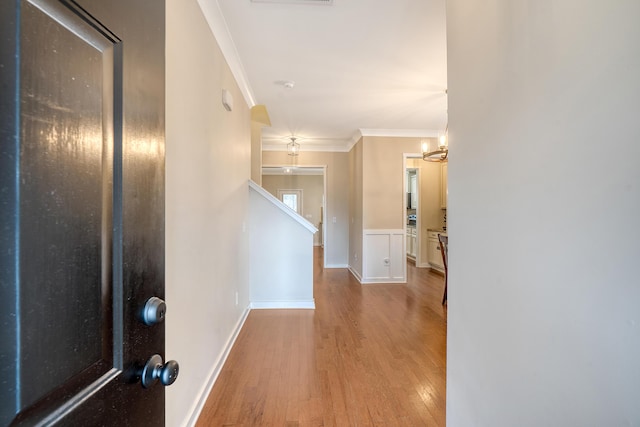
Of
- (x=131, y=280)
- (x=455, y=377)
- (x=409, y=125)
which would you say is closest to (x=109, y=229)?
(x=131, y=280)

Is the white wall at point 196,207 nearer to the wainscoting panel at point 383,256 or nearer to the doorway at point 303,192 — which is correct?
the wainscoting panel at point 383,256

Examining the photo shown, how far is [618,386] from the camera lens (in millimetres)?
604

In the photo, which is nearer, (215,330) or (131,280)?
(131,280)

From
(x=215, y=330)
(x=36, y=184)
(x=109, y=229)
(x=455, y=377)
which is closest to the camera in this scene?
(x=36, y=184)

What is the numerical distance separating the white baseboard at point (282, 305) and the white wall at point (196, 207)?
94 cm

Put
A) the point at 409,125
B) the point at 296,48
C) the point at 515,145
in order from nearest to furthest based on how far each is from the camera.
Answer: the point at 515,145, the point at 296,48, the point at 409,125

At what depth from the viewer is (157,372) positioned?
2.16 feet

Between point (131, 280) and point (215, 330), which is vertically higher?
point (131, 280)

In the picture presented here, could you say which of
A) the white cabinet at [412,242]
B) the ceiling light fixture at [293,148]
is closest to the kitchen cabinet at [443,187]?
the white cabinet at [412,242]

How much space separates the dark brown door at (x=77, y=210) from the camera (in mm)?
370

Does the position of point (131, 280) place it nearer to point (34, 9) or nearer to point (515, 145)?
point (34, 9)

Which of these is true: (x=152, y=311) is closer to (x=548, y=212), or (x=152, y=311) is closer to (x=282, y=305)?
(x=548, y=212)

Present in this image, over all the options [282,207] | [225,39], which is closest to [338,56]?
[225,39]

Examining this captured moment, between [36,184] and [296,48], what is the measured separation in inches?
93.4
